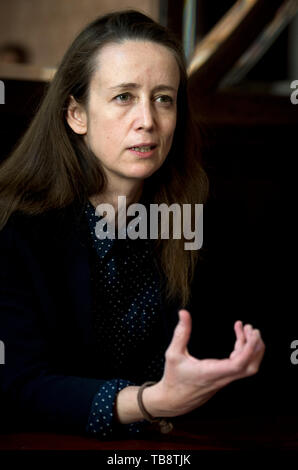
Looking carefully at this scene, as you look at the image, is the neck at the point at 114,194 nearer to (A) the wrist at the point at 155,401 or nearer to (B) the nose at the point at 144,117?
(B) the nose at the point at 144,117

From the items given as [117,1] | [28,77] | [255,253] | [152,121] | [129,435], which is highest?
[117,1]

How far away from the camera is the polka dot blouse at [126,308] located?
5.47 ft

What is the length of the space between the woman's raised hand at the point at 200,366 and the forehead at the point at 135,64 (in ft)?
2.16

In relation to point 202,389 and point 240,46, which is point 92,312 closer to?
point 202,389

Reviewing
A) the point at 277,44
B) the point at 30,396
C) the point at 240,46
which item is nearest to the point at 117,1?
the point at 277,44

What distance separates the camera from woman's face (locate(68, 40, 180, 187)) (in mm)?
1578

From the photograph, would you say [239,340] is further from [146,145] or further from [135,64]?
[135,64]

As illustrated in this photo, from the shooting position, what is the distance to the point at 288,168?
2498 mm

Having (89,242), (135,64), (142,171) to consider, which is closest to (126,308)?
(89,242)

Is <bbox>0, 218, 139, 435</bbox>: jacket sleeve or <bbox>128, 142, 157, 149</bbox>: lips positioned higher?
<bbox>128, 142, 157, 149</bbox>: lips

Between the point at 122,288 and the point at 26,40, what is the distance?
528 centimetres

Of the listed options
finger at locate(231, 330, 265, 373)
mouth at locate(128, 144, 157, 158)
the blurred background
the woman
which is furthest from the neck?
finger at locate(231, 330, 265, 373)

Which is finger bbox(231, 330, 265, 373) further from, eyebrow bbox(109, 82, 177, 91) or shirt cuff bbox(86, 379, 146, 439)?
eyebrow bbox(109, 82, 177, 91)

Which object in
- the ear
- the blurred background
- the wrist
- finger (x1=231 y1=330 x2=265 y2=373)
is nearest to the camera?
finger (x1=231 y1=330 x2=265 y2=373)
